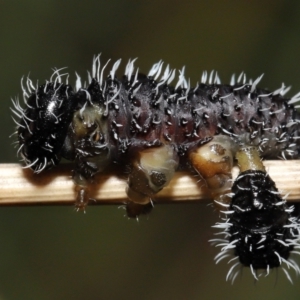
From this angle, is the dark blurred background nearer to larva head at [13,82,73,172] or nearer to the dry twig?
the dry twig

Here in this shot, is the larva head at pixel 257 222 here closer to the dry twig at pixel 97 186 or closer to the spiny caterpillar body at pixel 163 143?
the spiny caterpillar body at pixel 163 143

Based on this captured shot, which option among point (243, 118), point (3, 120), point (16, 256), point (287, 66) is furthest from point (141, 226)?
point (243, 118)

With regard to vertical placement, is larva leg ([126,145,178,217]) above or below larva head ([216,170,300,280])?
above

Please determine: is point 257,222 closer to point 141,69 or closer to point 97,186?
point 97,186

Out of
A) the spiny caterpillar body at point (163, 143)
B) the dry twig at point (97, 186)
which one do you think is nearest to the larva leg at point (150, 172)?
the spiny caterpillar body at point (163, 143)

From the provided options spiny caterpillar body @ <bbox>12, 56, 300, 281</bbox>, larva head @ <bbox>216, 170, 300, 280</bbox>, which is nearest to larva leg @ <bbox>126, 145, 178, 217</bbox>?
spiny caterpillar body @ <bbox>12, 56, 300, 281</bbox>

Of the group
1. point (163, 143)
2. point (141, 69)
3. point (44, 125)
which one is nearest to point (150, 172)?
point (163, 143)

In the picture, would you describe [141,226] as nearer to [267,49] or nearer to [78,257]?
[78,257]
